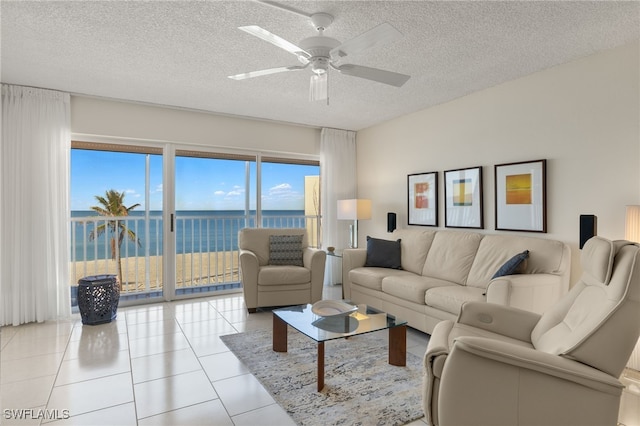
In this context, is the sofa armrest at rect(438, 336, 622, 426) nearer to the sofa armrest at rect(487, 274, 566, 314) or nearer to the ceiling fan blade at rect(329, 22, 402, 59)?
the sofa armrest at rect(487, 274, 566, 314)

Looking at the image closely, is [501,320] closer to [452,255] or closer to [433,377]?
[433,377]

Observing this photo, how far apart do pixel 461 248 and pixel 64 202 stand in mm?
4344

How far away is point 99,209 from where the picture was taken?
4.63m

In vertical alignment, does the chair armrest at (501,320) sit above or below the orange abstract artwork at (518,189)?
below

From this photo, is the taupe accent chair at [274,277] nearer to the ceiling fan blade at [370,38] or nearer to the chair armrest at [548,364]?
the ceiling fan blade at [370,38]

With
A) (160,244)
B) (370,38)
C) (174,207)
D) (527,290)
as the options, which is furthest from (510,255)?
(160,244)

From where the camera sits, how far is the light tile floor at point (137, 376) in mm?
2008

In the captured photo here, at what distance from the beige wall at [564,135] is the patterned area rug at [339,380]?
6.43ft

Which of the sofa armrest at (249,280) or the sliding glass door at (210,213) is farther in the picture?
the sliding glass door at (210,213)

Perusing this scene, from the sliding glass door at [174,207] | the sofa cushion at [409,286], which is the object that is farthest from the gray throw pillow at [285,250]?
the sofa cushion at [409,286]

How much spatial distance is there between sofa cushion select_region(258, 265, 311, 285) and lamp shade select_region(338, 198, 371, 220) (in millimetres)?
1192

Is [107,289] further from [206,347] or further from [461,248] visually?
[461,248]

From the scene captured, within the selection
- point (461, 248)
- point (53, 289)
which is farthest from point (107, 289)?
point (461, 248)

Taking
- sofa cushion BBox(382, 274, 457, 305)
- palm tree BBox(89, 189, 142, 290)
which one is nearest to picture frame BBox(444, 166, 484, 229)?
sofa cushion BBox(382, 274, 457, 305)
